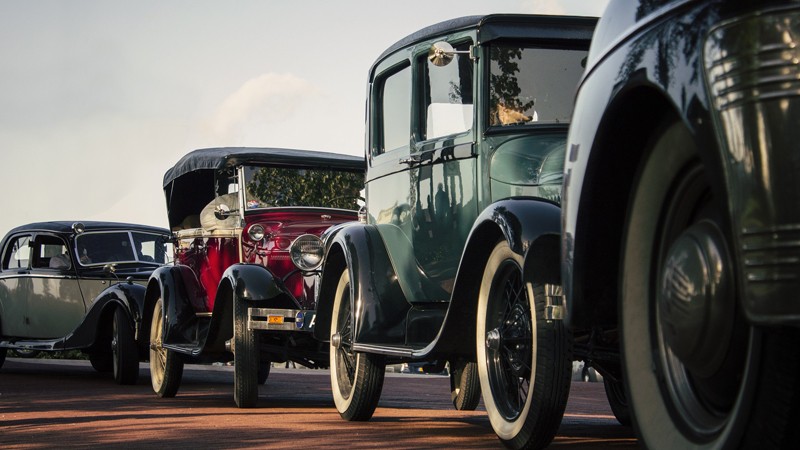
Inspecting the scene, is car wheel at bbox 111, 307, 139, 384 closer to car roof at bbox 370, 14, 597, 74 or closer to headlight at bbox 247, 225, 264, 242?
headlight at bbox 247, 225, 264, 242

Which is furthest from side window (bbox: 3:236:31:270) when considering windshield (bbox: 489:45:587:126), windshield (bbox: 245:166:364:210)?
windshield (bbox: 489:45:587:126)

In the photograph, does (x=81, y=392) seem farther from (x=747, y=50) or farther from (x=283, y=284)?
(x=747, y=50)

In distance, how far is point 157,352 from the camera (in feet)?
38.4

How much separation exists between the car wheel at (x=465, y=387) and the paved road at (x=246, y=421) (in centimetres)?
13

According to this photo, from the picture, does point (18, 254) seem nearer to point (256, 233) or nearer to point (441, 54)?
point (256, 233)

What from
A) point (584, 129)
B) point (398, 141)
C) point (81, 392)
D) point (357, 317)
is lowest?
point (81, 392)

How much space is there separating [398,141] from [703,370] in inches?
200

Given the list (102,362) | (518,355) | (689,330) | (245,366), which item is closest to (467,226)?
(518,355)

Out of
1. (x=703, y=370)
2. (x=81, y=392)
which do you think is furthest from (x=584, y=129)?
(x=81, y=392)

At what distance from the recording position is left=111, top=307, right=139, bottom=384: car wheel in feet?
43.0

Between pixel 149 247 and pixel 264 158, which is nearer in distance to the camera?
pixel 264 158

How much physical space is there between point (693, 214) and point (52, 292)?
1320 centimetres

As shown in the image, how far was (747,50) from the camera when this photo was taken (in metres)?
2.73

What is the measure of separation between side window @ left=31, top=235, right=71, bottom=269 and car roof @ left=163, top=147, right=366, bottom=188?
384cm
